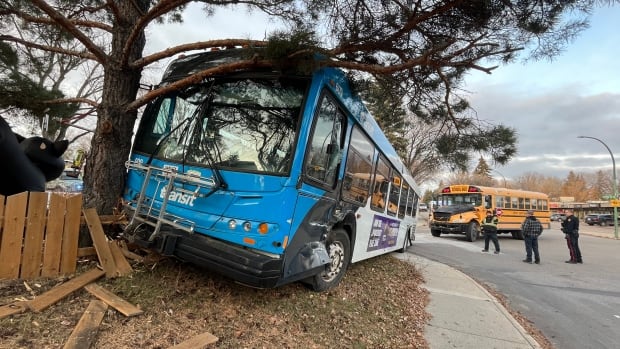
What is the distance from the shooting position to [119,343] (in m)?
3.12

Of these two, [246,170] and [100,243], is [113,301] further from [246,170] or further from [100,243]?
[246,170]

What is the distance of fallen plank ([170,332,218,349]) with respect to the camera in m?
3.17

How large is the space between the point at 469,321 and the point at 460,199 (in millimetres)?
16628

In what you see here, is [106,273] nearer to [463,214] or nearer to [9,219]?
[9,219]

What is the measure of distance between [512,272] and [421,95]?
6.98m

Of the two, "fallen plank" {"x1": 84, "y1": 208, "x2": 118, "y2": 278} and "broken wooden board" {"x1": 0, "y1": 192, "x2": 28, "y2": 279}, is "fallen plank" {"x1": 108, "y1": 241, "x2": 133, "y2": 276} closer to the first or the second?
"fallen plank" {"x1": 84, "y1": 208, "x2": 118, "y2": 278}

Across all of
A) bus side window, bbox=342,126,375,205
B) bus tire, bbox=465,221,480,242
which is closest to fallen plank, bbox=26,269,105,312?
bus side window, bbox=342,126,375,205

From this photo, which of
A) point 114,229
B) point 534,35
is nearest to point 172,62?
point 114,229

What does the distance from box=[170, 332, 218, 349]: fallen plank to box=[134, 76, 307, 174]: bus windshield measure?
162cm

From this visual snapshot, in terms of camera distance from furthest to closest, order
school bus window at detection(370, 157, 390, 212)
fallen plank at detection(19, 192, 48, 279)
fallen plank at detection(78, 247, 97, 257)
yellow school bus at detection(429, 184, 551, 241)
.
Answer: yellow school bus at detection(429, 184, 551, 241)
school bus window at detection(370, 157, 390, 212)
fallen plank at detection(78, 247, 97, 257)
fallen plank at detection(19, 192, 48, 279)

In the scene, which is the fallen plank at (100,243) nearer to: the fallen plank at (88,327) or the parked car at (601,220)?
the fallen plank at (88,327)

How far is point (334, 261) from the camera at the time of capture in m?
5.41

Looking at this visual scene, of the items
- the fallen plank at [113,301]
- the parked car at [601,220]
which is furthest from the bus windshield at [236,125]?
the parked car at [601,220]

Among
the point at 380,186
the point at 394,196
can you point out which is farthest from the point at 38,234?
the point at 394,196
